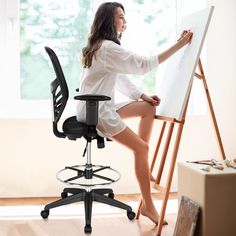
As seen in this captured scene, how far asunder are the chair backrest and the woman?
12 cm

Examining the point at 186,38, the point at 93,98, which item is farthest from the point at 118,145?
the point at 186,38

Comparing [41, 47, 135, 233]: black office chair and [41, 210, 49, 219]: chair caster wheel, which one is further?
[41, 210, 49, 219]: chair caster wheel

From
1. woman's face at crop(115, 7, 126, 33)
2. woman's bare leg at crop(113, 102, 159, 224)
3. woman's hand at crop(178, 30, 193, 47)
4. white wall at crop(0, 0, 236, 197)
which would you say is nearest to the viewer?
woman's hand at crop(178, 30, 193, 47)

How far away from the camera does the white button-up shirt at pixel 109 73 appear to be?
269cm

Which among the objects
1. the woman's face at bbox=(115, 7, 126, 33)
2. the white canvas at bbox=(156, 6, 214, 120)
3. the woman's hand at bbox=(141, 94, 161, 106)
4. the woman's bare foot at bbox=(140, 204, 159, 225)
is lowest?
the woman's bare foot at bbox=(140, 204, 159, 225)

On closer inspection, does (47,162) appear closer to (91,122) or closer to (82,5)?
(91,122)

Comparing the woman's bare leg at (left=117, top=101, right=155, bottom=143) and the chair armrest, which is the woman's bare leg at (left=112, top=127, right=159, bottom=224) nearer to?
the woman's bare leg at (left=117, top=101, right=155, bottom=143)

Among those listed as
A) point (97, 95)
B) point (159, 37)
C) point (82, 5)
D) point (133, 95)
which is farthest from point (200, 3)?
point (97, 95)

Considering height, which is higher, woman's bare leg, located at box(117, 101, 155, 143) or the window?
the window

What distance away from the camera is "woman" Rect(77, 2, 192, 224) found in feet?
8.83

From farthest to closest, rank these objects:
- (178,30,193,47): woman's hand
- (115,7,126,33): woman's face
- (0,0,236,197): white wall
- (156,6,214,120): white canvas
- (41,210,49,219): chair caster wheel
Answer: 1. (0,0,236,197): white wall
2. (41,210,49,219): chair caster wheel
3. (115,7,126,33): woman's face
4. (178,30,193,47): woman's hand
5. (156,6,214,120): white canvas

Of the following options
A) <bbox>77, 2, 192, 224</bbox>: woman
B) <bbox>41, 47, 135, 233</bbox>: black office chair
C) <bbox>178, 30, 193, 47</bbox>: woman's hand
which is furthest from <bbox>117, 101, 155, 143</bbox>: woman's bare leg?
<bbox>178, 30, 193, 47</bbox>: woman's hand

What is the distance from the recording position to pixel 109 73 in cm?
279

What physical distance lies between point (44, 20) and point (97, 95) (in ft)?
4.24
